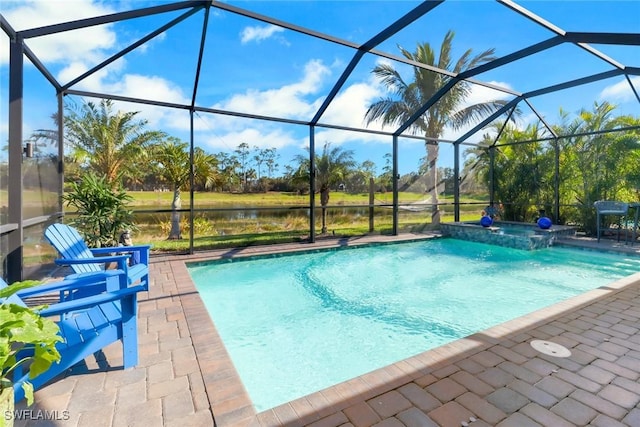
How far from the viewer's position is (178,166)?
793cm

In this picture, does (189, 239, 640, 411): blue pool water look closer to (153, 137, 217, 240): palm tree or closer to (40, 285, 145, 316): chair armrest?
(40, 285, 145, 316): chair armrest

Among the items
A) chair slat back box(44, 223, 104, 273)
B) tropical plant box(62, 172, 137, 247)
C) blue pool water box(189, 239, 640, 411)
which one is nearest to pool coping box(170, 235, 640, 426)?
blue pool water box(189, 239, 640, 411)

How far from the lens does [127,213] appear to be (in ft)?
17.4

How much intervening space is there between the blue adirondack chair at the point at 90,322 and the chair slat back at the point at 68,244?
0.91m

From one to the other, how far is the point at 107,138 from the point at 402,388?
8.04 metres

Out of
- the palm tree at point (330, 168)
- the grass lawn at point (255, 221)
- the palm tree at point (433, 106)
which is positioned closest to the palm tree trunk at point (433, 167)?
the palm tree at point (433, 106)

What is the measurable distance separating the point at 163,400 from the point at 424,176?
10480 millimetres

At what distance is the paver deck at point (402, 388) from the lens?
1.82 meters

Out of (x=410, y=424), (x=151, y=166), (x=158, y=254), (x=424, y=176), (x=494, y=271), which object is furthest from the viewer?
(x=424, y=176)

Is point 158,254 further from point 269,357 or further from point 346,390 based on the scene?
point 346,390

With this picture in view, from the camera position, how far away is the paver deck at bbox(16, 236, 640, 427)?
5.97 feet

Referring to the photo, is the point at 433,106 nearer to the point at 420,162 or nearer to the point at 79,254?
the point at 420,162

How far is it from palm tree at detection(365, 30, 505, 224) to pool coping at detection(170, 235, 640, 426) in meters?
8.83

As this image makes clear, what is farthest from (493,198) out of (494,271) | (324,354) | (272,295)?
(324,354)
